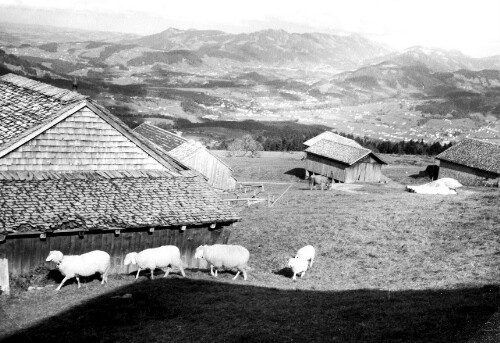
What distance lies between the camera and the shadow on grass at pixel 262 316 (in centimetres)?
1409

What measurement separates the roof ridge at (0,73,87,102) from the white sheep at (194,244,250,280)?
9.36m

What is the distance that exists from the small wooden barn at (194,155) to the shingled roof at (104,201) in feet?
84.1

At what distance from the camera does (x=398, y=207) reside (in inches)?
1431

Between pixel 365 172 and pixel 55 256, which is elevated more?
pixel 55 256

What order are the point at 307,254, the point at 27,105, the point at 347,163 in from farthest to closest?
the point at 347,163, the point at 27,105, the point at 307,254

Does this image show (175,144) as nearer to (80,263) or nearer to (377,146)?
(80,263)

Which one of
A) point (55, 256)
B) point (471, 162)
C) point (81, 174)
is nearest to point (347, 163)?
point (471, 162)

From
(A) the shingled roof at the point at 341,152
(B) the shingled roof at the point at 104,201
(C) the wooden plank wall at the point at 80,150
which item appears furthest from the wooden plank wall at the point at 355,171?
(C) the wooden plank wall at the point at 80,150

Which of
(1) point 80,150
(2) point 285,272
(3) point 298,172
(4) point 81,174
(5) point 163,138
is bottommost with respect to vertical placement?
(3) point 298,172

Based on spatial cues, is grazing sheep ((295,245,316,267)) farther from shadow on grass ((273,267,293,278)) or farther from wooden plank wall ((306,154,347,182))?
wooden plank wall ((306,154,347,182))

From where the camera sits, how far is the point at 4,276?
18.9 m

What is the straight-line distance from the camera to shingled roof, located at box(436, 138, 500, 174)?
62562 mm

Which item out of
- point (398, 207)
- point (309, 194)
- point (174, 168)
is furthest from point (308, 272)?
point (309, 194)

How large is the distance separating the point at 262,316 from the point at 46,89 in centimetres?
1881
